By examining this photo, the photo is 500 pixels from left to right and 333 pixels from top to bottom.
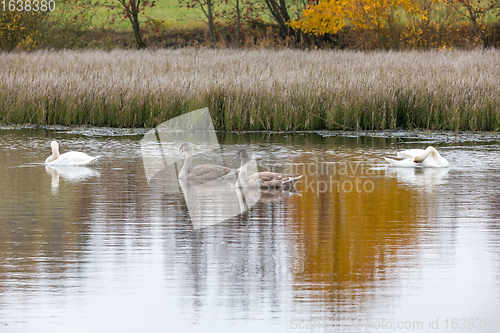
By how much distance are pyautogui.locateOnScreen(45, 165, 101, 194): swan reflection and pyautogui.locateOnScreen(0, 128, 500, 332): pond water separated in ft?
0.13

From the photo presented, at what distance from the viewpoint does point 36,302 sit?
5047mm

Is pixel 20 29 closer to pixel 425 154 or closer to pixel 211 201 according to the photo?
pixel 425 154

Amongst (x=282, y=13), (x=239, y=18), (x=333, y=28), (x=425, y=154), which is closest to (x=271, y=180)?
(x=425, y=154)

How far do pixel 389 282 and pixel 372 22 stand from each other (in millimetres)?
25823

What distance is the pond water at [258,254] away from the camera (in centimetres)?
488

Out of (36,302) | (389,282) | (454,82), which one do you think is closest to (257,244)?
(389,282)

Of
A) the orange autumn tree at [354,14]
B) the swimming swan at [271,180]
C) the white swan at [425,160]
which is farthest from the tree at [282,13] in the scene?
the swimming swan at [271,180]

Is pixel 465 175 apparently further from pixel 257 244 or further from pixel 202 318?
pixel 202 318

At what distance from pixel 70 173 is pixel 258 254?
521 centimetres

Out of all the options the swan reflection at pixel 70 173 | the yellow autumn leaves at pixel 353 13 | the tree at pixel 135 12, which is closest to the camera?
the swan reflection at pixel 70 173

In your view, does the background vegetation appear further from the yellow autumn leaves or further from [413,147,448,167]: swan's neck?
[413,147,448,167]: swan's neck

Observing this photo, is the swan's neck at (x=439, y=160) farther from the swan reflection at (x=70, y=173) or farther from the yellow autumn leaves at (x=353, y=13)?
the yellow autumn leaves at (x=353, y=13)

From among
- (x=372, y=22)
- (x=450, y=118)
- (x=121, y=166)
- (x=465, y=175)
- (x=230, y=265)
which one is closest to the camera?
(x=230, y=265)

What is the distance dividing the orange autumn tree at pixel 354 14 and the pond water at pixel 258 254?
19337 mm
